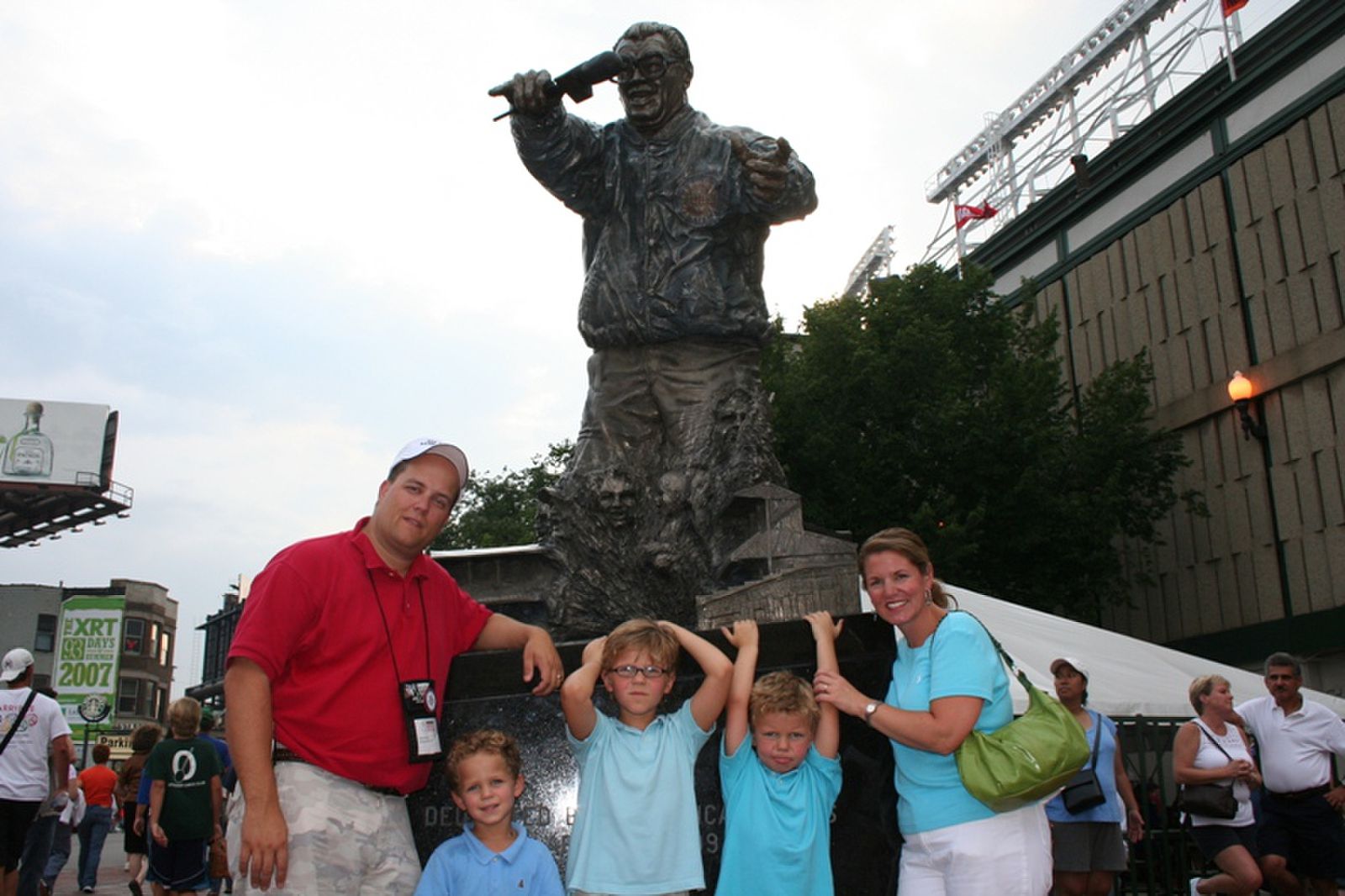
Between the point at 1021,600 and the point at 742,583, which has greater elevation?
the point at 1021,600

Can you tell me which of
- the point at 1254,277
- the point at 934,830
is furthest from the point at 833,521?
the point at 934,830

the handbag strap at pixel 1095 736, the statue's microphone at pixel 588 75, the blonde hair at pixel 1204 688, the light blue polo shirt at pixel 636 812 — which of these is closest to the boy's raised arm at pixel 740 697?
the light blue polo shirt at pixel 636 812

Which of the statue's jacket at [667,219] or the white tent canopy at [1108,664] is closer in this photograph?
the statue's jacket at [667,219]

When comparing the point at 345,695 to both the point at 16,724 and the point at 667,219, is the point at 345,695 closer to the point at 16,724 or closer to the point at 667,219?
the point at 667,219

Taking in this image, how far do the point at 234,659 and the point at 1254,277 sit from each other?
23.2 meters

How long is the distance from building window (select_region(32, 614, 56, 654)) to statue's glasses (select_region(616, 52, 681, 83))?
54.2 metres

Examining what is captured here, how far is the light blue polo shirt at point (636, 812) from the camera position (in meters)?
3.47

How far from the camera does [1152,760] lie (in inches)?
593

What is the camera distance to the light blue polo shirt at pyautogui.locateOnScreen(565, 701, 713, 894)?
347cm

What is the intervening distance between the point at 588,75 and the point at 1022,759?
3.60 m

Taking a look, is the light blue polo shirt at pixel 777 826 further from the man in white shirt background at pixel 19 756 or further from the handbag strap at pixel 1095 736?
the man in white shirt background at pixel 19 756

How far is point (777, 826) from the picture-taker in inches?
140

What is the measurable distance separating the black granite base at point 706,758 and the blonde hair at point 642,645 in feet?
1.49

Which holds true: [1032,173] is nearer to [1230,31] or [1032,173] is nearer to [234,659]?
[1230,31]
